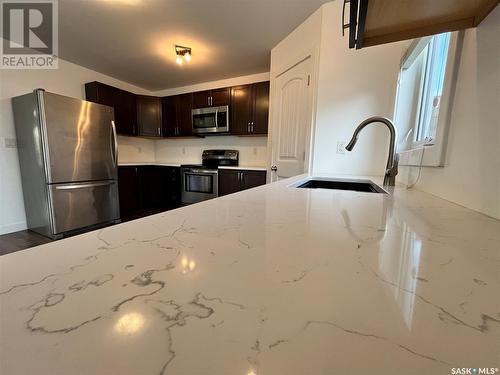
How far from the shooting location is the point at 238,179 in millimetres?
3084

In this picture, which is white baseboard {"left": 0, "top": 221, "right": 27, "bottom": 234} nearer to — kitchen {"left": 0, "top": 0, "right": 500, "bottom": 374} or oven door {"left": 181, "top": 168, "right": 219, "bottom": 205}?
oven door {"left": 181, "top": 168, "right": 219, "bottom": 205}

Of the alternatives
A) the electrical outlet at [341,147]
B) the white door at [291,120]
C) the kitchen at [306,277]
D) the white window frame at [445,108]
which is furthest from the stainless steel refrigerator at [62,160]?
the white window frame at [445,108]

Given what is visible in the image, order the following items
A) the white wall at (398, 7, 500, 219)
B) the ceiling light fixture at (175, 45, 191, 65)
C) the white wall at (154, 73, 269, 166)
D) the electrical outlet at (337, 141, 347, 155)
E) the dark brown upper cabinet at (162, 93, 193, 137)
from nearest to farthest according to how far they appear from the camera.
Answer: the white wall at (398, 7, 500, 219)
the electrical outlet at (337, 141, 347, 155)
the ceiling light fixture at (175, 45, 191, 65)
the white wall at (154, 73, 269, 166)
the dark brown upper cabinet at (162, 93, 193, 137)

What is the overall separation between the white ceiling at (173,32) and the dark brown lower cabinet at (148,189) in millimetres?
1476

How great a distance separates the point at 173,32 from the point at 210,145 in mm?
1904

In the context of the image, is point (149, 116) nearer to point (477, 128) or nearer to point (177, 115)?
point (177, 115)

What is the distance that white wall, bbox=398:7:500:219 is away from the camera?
0.60 m

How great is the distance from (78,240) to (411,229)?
2.06 ft

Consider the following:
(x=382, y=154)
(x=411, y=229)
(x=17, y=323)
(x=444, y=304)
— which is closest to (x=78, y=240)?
(x=17, y=323)

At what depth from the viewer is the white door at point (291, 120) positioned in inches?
83.7

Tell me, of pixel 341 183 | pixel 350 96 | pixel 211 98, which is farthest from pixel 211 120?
pixel 341 183

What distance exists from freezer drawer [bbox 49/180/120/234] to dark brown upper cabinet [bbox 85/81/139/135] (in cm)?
111

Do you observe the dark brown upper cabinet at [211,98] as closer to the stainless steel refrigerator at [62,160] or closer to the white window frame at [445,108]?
the stainless steel refrigerator at [62,160]

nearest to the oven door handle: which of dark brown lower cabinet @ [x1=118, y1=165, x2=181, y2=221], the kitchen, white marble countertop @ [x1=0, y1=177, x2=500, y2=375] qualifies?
dark brown lower cabinet @ [x1=118, y1=165, x2=181, y2=221]
